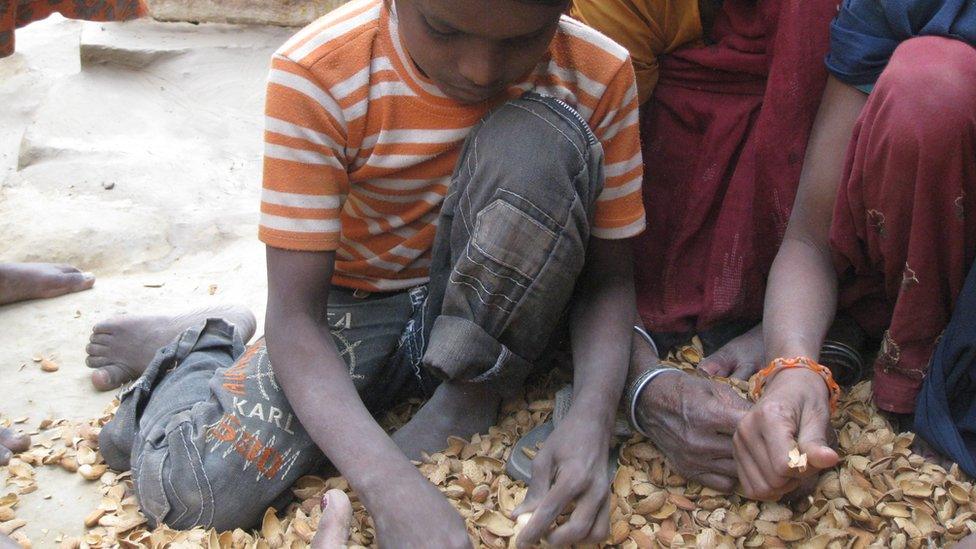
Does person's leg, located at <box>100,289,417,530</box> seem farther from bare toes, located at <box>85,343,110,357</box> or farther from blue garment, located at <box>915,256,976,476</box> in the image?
blue garment, located at <box>915,256,976,476</box>

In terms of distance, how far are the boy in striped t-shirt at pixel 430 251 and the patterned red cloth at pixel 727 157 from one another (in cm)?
27

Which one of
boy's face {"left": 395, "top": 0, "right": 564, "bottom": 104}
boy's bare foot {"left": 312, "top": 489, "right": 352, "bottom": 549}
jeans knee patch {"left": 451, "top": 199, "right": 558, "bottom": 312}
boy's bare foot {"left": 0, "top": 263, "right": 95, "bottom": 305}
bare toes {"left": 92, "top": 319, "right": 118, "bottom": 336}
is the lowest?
boy's bare foot {"left": 0, "top": 263, "right": 95, "bottom": 305}

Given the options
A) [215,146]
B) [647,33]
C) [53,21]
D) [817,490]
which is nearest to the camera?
[817,490]

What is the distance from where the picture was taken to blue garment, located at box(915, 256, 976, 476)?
1.53m

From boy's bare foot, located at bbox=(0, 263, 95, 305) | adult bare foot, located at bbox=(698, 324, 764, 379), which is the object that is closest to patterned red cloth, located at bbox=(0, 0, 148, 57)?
boy's bare foot, located at bbox=(0, 263, 95, 305)

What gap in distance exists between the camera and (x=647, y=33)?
5.99 feet

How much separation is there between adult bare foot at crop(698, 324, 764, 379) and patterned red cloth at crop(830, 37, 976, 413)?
0.23 meters

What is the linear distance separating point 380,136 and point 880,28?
34.4 inches

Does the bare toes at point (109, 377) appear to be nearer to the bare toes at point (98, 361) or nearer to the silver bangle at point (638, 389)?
the bare toes at point (98, 361)

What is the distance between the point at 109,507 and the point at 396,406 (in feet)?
1.87

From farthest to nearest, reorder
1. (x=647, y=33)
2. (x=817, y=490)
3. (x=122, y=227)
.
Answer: (x=122, y=227) → (x=647, y=33) → (x=817, y=490)

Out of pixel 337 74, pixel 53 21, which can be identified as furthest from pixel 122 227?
pixel 53 21

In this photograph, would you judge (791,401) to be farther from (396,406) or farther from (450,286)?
(396,406)

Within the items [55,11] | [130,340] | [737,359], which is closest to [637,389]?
[737,359]
